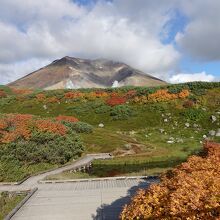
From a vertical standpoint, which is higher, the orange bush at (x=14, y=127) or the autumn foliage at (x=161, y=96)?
the autumn foliage at (x=161, y=96)

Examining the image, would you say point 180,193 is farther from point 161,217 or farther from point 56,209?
point 56,209

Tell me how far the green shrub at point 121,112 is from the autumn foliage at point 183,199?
176 feet

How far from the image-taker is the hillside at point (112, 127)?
4022cm

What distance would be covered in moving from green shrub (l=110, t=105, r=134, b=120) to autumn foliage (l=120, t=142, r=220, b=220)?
53.7 m

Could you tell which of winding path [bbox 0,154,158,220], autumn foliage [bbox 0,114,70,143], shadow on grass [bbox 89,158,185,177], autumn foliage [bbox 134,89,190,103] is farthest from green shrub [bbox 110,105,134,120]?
winding path [bbox 0,154,158,220]

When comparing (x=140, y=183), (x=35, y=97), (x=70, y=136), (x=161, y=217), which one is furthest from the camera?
(x=35, y=97)

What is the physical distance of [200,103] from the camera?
7525cm

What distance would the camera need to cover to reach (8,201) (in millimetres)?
26000

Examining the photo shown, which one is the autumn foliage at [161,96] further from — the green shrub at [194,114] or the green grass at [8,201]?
the green grass at [8,201]

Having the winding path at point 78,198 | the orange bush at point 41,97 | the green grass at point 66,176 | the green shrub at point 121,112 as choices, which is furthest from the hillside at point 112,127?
the winding path at point 78,198

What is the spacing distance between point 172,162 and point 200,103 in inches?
1396

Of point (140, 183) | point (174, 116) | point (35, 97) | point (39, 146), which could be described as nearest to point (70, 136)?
point (39, 146)

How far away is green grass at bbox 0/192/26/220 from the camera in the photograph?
923 inches

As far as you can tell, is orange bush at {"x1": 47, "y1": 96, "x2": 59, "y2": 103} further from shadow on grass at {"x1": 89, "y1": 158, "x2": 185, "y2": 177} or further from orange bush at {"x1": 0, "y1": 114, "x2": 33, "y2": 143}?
shadow on grass at {"x1": 89, "y1": 158, "x2": 185, "y2": 177}
